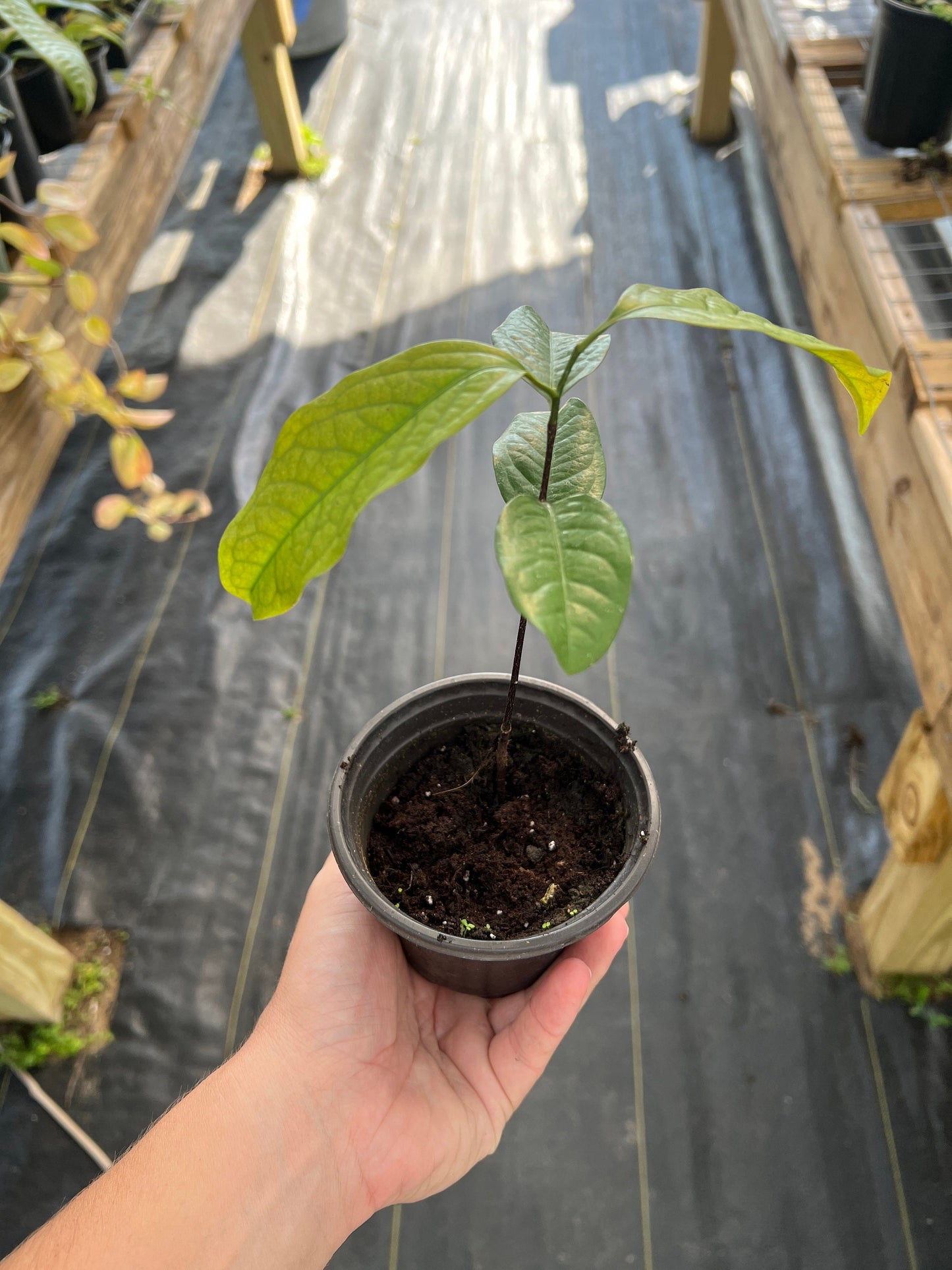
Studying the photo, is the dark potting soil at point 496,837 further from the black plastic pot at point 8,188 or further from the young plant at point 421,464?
the black plastic pot at point 8,188

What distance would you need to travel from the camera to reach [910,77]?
4.91ft

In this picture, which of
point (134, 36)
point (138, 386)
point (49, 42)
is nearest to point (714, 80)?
point (134, 36)

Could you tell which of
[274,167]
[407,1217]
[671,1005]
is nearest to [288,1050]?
[407,1217]

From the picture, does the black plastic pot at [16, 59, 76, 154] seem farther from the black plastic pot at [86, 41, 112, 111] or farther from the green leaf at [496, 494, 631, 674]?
the green leaf at [496, 494, 631, 674]

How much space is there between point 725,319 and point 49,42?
1.45 m

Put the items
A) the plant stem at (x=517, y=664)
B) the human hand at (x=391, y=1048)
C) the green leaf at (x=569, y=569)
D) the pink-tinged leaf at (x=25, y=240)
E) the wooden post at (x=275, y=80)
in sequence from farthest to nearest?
the wooden post at (x=275, y=80) → the pink-tinged leaf at (x=25, y=240) → the human hand at (x=391, y=1048) → the plant stem at (x=517, y=664) → the green leaf at (x=569, y=569)

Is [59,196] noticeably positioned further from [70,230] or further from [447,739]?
[447,739]

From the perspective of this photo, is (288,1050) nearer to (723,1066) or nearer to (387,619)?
(723,1066)

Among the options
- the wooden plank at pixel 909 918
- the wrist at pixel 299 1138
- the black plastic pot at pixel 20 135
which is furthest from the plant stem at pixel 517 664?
the black plastic pot at pixel 20 135

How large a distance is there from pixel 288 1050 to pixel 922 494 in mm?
981

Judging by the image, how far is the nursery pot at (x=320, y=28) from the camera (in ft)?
11.6

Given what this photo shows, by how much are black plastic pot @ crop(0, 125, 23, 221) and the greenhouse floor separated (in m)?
0.82

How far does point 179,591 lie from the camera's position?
6.91 ft

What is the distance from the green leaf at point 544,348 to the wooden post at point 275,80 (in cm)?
261
